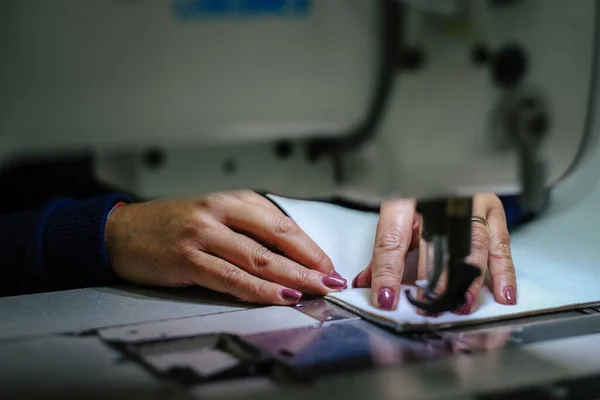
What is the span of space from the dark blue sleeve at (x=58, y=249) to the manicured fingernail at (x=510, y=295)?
615 mm

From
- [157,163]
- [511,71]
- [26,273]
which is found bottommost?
[26,273]

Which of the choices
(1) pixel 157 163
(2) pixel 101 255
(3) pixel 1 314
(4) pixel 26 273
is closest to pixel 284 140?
(1) pixel 157 163

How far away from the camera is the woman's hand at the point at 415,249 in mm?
1093

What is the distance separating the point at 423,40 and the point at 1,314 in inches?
27.0

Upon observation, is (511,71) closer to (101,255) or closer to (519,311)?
(519,311)

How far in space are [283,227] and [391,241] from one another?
0.56 feet

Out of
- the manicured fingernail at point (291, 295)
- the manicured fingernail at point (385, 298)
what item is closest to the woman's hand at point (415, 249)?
the manicured fingernail at point (385, 298)

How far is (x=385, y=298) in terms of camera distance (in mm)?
1075

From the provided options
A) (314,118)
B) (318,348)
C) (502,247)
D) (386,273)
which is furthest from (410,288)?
(314,118)

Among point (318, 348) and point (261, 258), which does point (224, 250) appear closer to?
point (261, 258)

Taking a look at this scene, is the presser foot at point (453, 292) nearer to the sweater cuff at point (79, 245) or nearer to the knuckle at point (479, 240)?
the knuckle at point (479, 240)

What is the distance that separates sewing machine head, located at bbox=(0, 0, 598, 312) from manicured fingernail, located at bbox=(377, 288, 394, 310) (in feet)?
0.84

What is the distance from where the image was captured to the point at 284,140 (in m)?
0.80

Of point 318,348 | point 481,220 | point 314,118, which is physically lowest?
point 318,348
